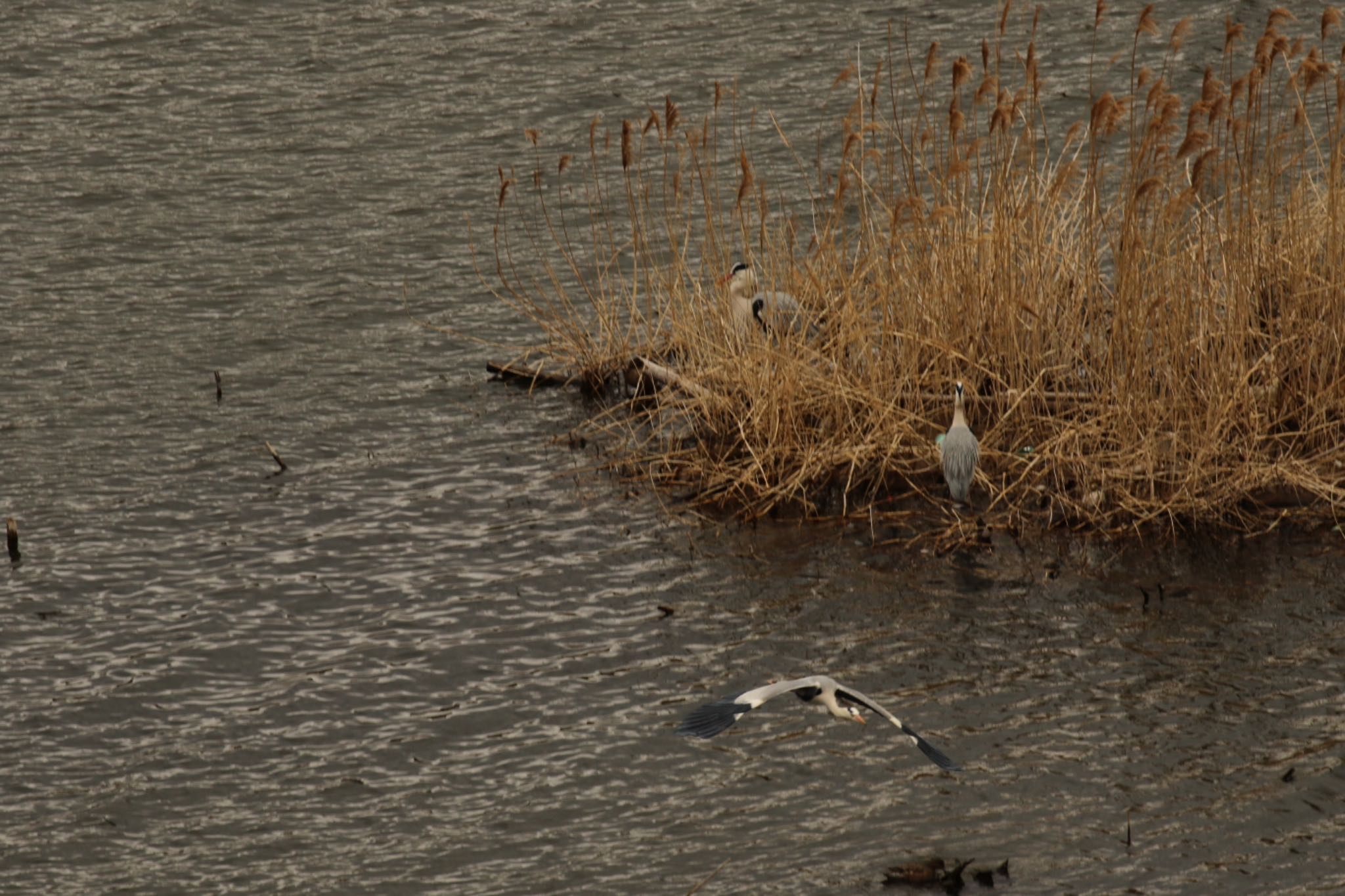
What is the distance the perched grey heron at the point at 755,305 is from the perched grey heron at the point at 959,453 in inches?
52.4

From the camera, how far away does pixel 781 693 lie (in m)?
7.86

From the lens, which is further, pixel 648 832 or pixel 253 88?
pixel 253 88

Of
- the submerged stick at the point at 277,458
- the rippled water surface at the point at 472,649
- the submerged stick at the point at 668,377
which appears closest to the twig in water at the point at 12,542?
the rippled water surface at the point at 472,649

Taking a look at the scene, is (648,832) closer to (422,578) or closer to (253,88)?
(422,578)

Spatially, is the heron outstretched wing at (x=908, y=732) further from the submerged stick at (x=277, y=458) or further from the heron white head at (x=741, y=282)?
the submerged stick at (x=277, y=458)

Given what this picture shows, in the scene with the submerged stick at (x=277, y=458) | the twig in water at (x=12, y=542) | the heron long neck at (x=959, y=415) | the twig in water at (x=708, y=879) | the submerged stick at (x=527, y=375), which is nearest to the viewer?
the twig in water at (x=708, y=879)

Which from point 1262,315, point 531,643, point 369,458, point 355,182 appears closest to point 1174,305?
point 1262,315

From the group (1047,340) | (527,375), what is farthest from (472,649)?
(1047,340)

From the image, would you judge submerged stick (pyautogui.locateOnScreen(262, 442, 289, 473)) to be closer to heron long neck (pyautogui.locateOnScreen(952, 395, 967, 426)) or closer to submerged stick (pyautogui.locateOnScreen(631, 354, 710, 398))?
submerged stick (pyautogui.locateOnScreen(631, 354, 710, 398))

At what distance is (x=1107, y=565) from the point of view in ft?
34.1

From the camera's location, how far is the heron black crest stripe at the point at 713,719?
7.57 metres

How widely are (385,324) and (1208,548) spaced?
6.43m

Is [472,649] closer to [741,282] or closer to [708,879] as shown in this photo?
[708,879]

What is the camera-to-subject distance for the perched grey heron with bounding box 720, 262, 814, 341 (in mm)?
11359
